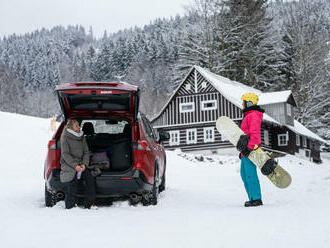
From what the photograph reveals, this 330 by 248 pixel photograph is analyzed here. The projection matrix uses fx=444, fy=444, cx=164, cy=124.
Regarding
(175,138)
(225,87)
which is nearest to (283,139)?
(225,87)

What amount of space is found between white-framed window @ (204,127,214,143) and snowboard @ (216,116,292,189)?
24879mm

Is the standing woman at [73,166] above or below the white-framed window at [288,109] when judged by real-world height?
below

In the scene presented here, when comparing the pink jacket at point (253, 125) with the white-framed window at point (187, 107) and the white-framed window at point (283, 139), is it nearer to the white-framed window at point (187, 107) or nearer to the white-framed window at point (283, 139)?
the white-framed window at point (187, 107)

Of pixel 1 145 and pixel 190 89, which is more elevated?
pixel 190 89

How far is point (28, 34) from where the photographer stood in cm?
17175

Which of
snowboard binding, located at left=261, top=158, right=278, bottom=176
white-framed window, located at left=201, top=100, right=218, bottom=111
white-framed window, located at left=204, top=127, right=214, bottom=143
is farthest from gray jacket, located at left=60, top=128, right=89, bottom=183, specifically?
white-framed window, located at left=201, top=100, right=218, bottom=111

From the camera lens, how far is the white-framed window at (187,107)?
34.1 meters

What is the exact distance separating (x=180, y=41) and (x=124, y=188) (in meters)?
A: 37.4

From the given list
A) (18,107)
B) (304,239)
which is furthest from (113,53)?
(304,239)

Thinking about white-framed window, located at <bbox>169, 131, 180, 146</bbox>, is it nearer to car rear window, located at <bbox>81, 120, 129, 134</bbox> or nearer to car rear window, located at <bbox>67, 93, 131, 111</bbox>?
car rear window, located at <bbox>81, 120, 129, 134</bbox>

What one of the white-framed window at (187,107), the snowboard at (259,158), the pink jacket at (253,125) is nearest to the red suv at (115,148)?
the snowboard at (259,158)

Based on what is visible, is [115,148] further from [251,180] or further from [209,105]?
[209,105]

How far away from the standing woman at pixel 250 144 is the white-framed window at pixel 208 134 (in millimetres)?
25931

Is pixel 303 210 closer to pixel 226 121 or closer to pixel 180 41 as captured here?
pixel 226 121
